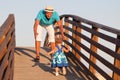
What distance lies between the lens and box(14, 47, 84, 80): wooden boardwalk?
7.69 meters

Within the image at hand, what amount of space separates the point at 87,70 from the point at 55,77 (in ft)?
2.50

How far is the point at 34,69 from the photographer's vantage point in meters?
8.62

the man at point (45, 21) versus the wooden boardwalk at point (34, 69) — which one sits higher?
the man at point (45, 21)

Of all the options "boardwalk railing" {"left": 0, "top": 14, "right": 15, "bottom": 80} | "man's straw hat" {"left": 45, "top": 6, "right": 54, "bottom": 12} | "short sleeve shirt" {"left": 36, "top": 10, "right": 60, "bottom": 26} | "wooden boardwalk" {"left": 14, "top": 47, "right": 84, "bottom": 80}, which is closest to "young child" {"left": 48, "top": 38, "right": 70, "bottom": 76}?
"wooden boardwalk" {"left": 14, "top": 47, "right": 84, "bottom": 80}

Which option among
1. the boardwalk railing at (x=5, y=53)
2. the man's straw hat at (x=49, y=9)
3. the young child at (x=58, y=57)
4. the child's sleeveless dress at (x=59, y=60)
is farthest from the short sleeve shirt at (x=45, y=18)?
the boardwalk railing at (x=5, y=53)

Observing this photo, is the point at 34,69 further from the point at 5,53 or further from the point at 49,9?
the point at 5,53

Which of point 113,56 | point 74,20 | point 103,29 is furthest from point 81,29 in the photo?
point 113,56

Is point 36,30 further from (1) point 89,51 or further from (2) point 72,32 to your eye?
(1) point 89,51

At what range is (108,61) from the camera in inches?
233

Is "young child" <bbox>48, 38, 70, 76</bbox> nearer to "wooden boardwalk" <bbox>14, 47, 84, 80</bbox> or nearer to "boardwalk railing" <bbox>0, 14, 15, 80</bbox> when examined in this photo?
"wooden boardwalk" <bbox>14, 47, 84, 80</bbox>

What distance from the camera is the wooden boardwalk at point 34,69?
303 inches

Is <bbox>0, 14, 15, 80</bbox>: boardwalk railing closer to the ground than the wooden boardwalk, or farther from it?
farther from it

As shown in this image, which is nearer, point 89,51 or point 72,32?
point 89,51

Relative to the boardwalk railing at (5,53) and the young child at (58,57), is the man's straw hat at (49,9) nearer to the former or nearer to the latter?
the young child at (58,57)
